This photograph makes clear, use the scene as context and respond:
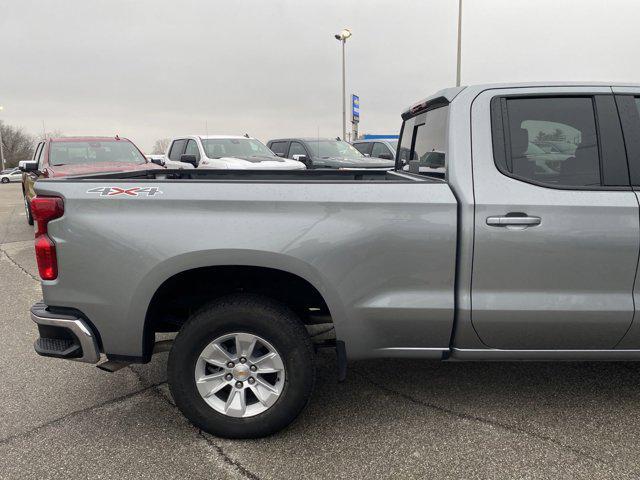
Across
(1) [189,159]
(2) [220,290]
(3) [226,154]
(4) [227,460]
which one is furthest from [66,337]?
(3) [226,154]

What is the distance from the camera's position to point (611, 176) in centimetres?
266

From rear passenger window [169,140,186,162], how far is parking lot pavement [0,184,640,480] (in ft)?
30.2

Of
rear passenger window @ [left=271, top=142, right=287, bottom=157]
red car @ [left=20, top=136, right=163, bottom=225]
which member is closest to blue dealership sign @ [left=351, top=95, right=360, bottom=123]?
rear passenger window @ [left=271, top=142, right=287, bottom=157]

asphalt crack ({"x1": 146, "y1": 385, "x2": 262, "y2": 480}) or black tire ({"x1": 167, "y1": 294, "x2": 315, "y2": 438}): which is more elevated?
black tire ({"x1": 167, "y1": 294, "x2": 315, "y2": 438})

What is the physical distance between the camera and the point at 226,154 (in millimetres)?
11500

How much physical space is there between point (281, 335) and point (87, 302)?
1.04 meters

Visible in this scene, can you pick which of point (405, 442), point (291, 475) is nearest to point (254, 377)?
point (291, 475)

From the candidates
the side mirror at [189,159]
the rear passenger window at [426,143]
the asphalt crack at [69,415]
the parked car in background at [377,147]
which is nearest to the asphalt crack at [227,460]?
the asphalt crack at [69,415]

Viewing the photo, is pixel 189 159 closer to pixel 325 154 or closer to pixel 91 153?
pixel 91 153

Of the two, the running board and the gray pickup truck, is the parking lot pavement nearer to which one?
the gray pickup truck

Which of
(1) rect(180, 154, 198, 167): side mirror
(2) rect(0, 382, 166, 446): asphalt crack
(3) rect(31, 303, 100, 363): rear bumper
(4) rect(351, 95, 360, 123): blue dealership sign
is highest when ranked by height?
(4) rect(351, 95, 360, 123): blue dealership sign

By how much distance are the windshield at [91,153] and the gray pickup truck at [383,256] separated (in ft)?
23.7

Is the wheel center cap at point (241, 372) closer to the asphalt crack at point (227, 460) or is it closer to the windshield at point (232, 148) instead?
the asphalt crack at point (227, 460)

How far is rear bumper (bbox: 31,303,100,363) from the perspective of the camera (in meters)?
2.64
